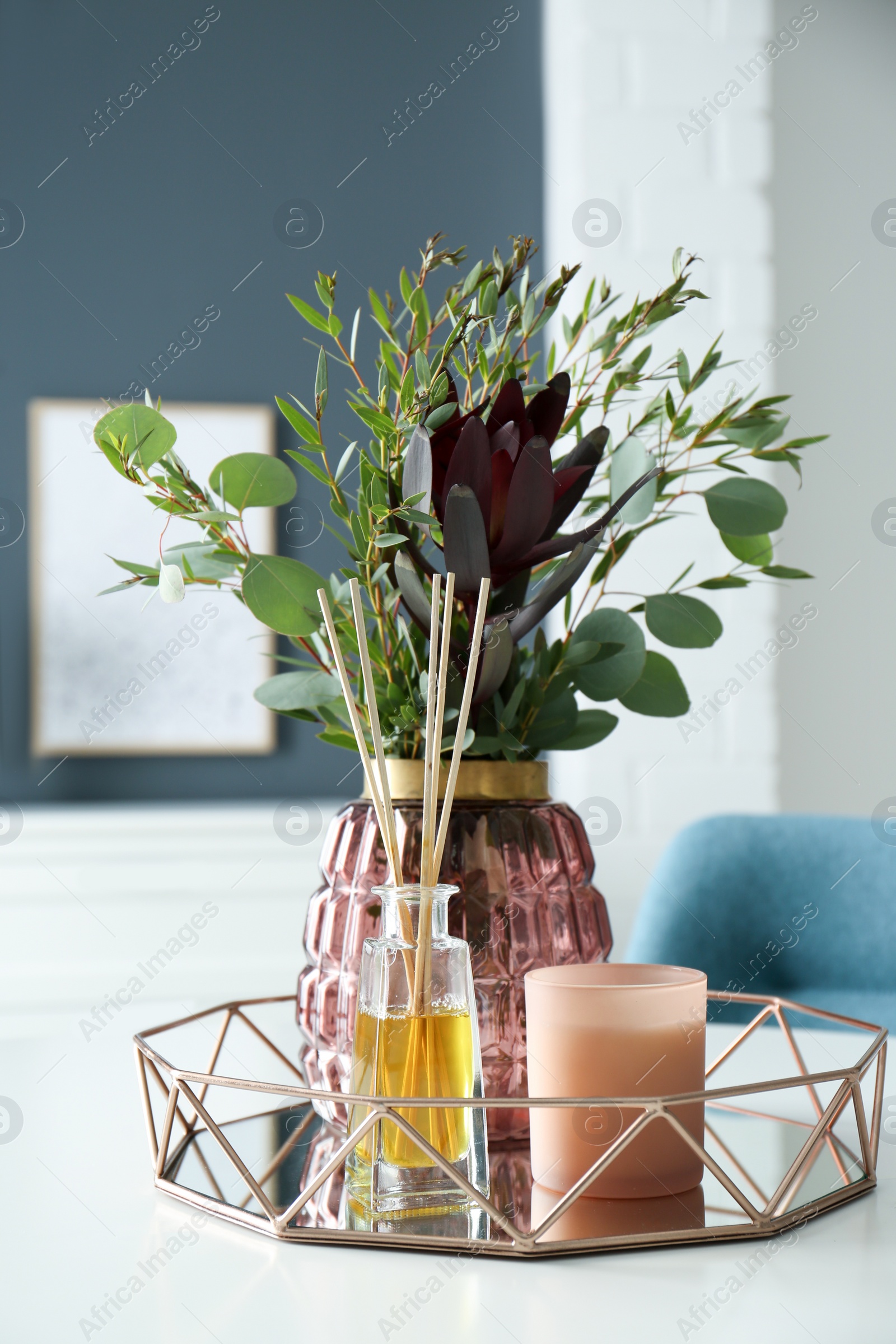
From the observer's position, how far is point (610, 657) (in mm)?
711

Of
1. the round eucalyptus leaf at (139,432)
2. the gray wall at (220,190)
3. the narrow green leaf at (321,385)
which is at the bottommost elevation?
the round eucalyptus leaf at (139,432)

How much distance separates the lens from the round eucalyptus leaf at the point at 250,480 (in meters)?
0.67

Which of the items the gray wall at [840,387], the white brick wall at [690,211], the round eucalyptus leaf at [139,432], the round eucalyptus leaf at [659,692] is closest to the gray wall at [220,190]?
the white brick wall at [690,211]

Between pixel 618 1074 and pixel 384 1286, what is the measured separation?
14 cm

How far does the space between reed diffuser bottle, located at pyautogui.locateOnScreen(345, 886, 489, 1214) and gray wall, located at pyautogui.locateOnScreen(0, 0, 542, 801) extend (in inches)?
79.3

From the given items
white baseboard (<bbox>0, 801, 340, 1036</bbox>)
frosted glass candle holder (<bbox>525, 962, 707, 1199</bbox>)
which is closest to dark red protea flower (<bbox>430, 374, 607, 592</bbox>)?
frosted glass candle holder (<bbox>525, 962, 707, 1199</bbox>)

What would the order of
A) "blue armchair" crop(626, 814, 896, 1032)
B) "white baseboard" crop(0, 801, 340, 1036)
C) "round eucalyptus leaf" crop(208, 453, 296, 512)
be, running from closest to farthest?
"round eucalyptus leaf" crop(208, 453, 296, 512), "blue armchair" crop(626, 814, 896, 1032), "white baseboard" crop(0, 801, 340, 1036)

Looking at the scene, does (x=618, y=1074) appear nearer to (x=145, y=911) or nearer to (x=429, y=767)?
(x=429, y=767)

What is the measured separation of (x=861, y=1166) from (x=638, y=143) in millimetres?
2226

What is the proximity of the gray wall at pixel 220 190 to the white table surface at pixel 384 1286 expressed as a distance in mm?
2010

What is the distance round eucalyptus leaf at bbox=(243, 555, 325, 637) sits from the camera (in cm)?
65

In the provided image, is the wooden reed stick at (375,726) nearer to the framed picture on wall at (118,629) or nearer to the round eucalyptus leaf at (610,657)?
the round eucalyptus leaf at (610,657)

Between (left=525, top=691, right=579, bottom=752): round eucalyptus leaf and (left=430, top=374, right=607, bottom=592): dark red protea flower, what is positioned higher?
(left=430, top=374, right=607, bottom=592): dark red protea flower

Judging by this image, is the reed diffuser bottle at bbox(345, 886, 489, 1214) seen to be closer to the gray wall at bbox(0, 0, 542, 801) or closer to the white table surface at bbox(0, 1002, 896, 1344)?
the white table surface at bbox(0, 1002, 896, 1344)
